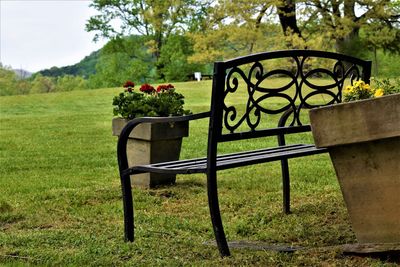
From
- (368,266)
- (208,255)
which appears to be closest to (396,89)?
(368,266)

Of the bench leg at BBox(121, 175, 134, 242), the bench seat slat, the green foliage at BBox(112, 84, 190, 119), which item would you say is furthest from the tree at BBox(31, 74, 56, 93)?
the bench seat slat

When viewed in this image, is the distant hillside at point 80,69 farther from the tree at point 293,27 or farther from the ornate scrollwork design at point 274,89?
the ornate scrollwork design at point 274,89

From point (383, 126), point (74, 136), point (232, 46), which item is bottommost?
point (74, 136)

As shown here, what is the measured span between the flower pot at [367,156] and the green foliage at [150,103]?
3.42 meters

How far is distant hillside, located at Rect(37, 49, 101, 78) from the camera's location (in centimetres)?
7756

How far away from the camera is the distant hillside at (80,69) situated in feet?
254

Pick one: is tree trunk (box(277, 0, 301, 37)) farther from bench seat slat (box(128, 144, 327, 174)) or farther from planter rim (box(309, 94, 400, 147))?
planter rim (box(309, 94, 400, 147))

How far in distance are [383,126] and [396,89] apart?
23.6 inches

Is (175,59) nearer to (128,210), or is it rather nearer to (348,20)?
(348,20)

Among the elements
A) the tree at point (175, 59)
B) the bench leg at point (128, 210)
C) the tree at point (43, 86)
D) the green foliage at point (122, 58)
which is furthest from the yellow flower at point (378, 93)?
the tree at point (43, 86)

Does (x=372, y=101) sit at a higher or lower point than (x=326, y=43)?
lower

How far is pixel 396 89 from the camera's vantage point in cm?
352

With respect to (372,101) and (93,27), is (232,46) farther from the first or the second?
(93,27)

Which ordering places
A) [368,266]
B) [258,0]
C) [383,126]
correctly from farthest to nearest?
1. [258,0]
2. [368,266]
3. [383,126]
